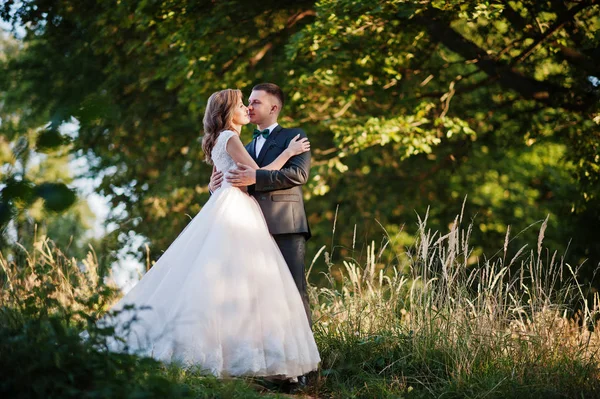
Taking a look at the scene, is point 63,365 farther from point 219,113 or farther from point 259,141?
point 259,141

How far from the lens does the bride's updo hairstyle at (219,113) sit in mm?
5293

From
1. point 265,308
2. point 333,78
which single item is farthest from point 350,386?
point 333,78

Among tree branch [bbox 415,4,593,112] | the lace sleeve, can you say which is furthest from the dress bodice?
tree branch [bbox 415,4,593,112]

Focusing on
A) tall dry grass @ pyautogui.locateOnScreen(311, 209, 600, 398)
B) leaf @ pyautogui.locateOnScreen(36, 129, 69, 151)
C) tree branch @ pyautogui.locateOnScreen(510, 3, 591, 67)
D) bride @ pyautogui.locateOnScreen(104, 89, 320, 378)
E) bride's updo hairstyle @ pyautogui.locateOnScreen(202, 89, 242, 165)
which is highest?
tree branch @ pyautogui.locateOnScreen(510, 3, 591, 67)

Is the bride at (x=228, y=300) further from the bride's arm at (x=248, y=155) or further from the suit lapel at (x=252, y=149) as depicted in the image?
the suit lapel at (x=252, y=149)

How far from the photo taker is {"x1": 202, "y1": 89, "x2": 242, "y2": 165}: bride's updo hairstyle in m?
5.29

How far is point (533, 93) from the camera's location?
33.6 feet

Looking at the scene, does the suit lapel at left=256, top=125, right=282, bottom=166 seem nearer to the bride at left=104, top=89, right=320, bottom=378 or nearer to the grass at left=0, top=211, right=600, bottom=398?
the bride at left=104, top=89, right=320, bottom=378

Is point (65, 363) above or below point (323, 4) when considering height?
below

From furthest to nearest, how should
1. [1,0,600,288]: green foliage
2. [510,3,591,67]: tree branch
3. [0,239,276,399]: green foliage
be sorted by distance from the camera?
1. [1,0,600,288]: green foliage
2. [510,3,591,67]: tree branch
3. [0,239,276,399]: green foliage

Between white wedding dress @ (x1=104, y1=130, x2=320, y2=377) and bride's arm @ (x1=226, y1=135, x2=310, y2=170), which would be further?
bride's arm @ (x1=226, y1=135, x2=310, y2=170)

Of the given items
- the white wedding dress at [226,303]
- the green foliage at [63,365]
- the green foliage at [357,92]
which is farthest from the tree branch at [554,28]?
the green foliage at [63,365]

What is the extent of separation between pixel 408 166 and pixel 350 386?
9489 millimetres

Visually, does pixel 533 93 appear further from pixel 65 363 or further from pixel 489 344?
pixel 65 363
